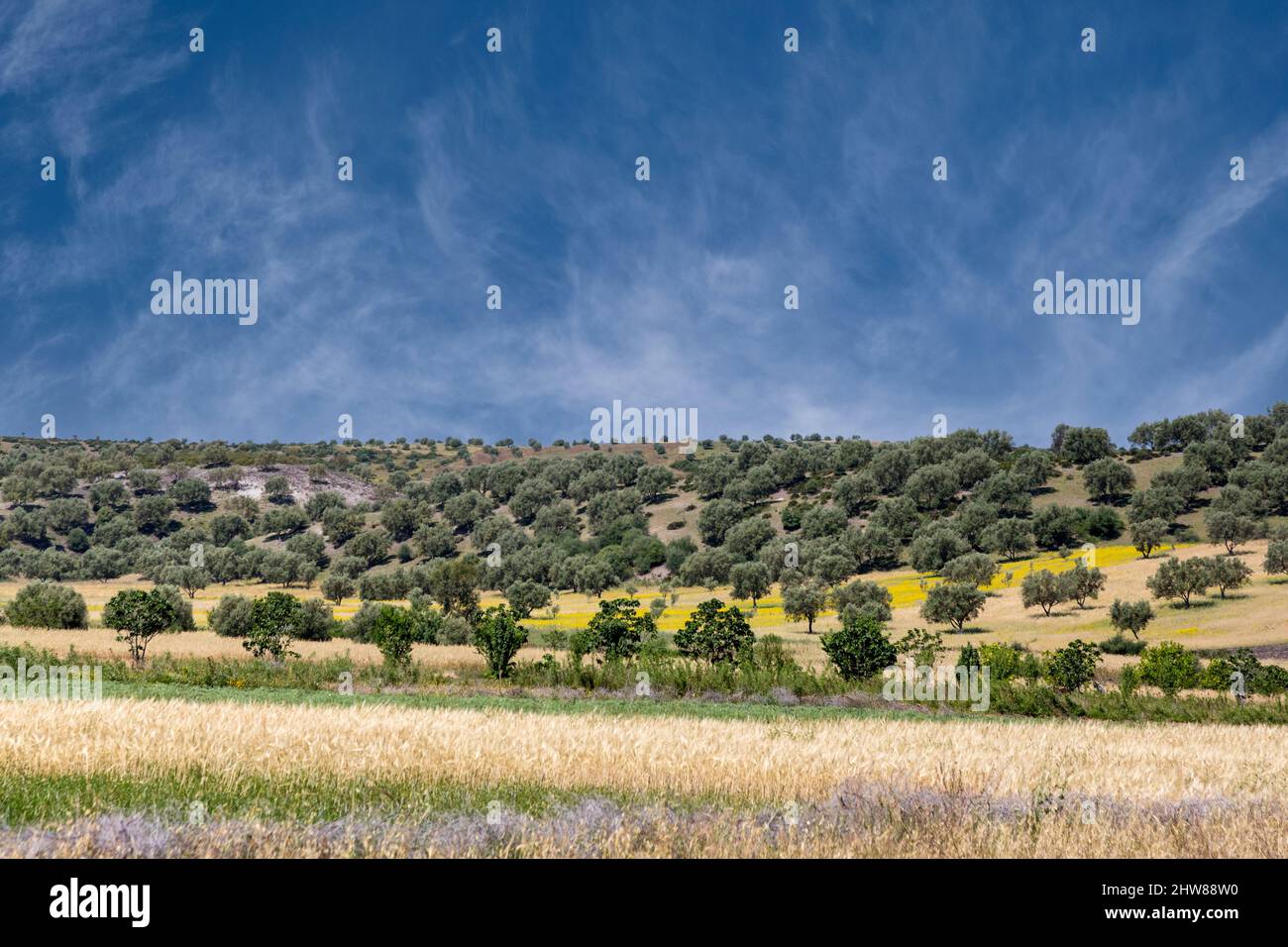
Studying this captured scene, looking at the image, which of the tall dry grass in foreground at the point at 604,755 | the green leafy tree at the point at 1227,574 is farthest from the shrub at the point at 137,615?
the green leafy tree at the point at 1227,574

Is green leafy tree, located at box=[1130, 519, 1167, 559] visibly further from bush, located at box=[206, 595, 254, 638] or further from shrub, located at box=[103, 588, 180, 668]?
shrub, located at box=[103, 588, 180, 668]

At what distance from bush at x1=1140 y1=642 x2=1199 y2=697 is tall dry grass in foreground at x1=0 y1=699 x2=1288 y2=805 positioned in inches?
863

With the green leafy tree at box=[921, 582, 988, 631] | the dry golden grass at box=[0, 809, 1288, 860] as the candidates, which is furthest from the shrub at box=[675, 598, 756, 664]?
the green leafy tree at box=[921, 582, 988, 631]

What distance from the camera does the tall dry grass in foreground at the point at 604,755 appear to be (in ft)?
39.9

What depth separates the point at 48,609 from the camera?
204 feet

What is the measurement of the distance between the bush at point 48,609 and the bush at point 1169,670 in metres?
68.4

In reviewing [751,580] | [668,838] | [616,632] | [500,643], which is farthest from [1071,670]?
[751,580]

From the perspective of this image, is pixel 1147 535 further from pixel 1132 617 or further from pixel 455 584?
pixel 455 584

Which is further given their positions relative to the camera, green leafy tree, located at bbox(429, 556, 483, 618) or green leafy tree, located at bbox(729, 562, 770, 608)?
green leafy tree, located at bbox(729, 562, 770, 608)

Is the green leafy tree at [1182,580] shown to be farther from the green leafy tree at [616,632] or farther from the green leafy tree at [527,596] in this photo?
the green leafy tree at [616,632]

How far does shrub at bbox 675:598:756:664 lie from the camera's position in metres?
39.5
